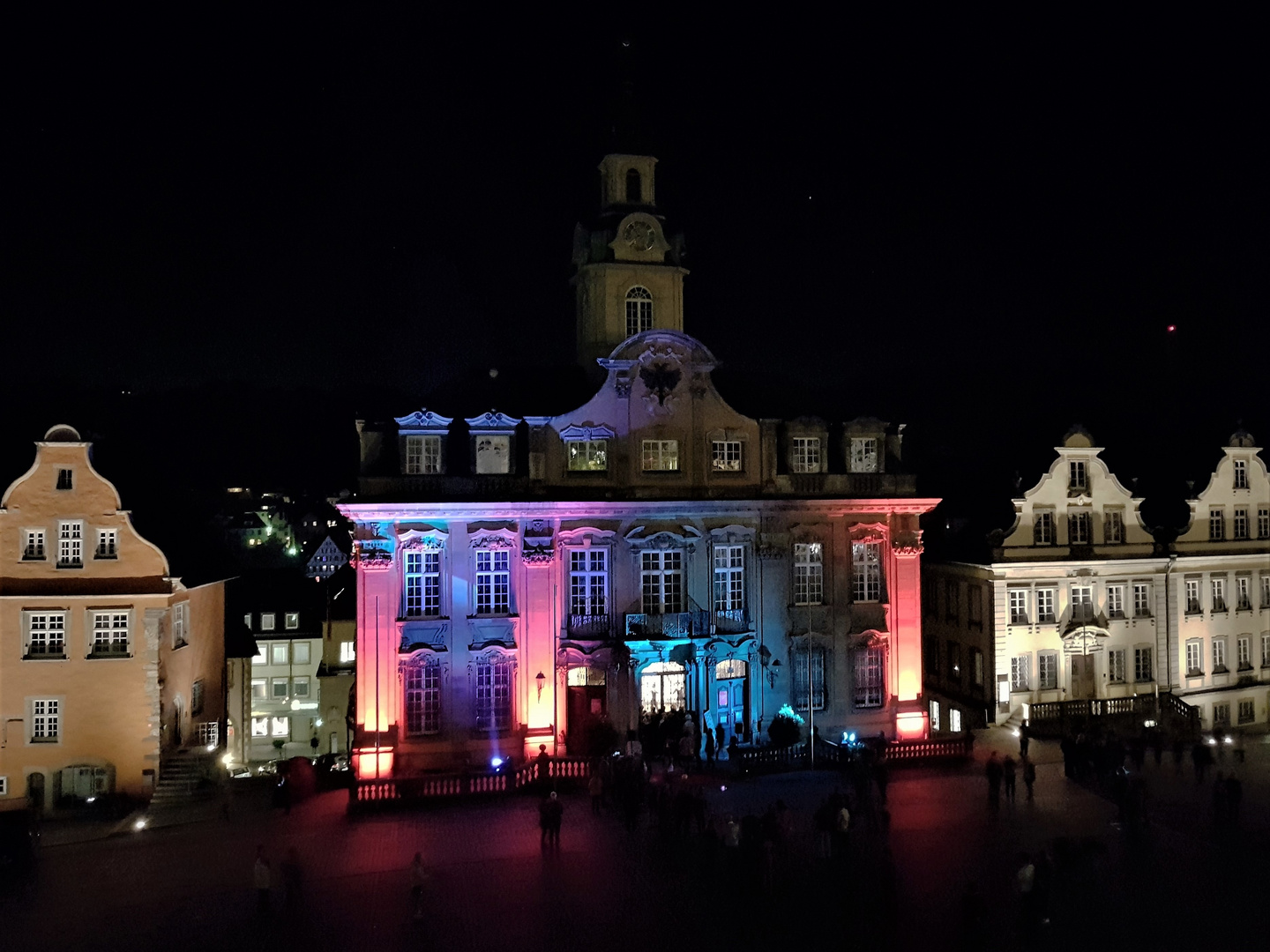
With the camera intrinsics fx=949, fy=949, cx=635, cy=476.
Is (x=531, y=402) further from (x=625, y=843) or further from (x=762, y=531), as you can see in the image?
(x=625, y=843)

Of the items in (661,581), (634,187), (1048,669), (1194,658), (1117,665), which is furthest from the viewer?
(1194,658)

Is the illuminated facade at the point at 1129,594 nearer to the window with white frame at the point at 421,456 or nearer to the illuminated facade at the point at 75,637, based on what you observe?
the window with white frame at the point at 421,456

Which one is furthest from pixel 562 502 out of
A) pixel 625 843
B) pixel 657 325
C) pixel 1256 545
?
pixel 1256 545

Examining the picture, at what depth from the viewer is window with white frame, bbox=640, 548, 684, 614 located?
36344mm

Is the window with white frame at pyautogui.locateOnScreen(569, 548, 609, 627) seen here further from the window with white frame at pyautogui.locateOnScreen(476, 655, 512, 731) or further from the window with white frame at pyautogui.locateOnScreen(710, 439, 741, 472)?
the window with white frame at pyautogui.locateOnScreen(710, 439, 741, 472)

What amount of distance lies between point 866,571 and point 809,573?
2.47 metres

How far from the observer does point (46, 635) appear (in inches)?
1313

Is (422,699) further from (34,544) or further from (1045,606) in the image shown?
(1045,606)

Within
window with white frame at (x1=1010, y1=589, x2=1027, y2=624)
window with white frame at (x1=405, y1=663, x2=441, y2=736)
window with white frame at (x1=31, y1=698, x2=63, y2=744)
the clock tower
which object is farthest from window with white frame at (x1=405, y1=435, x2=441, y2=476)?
window with white frame at (x1=1010, y1=589, x2=1027, y2=624)

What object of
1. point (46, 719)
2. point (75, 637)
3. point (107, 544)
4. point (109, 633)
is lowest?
point (46, 719)

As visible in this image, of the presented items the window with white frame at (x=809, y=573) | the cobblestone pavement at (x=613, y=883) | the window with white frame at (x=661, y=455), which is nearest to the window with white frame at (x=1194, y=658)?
the cobblestone pavement at (x=613, y=883)

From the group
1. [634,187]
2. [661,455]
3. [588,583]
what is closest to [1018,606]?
[661,455]

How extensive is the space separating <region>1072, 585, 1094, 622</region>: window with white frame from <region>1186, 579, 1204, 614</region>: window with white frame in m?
5.54

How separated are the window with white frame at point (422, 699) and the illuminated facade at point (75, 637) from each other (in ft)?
28.6
